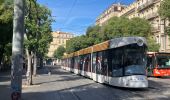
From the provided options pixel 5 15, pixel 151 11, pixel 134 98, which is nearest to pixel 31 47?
pixel 134 98

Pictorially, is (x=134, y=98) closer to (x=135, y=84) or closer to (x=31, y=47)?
(x=135, y=84)

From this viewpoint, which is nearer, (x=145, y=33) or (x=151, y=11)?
(x=145, y=33)

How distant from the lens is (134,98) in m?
20.2

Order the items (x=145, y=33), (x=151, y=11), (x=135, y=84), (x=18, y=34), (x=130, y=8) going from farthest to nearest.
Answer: (x=130, y=8) → (x=151, y=11) → (x=145, y=33) → (x=135, y=84) → (x=18, y=34)

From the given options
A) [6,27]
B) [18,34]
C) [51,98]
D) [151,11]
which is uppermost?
[151,11]

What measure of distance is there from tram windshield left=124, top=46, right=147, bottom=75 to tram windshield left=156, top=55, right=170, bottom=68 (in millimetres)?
19336

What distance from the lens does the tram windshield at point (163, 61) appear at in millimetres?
44094

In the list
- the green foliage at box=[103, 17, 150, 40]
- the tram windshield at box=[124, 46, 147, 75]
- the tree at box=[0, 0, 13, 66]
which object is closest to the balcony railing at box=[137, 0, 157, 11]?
the green foliage at box=[103, 17, 150, 40]

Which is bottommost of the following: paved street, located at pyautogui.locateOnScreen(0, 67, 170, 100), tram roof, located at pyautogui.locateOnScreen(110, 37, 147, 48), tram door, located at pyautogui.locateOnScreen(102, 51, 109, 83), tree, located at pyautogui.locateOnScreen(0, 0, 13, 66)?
paved street, located at pyautogui.locateOnScreen(0, 67, 170, 100)

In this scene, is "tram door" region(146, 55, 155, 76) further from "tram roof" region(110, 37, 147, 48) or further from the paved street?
"tram roof" region(110, 37, 147, 48)

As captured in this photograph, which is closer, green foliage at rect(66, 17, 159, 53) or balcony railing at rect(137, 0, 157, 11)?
green foliage at rect(66, 17, 159, 53)

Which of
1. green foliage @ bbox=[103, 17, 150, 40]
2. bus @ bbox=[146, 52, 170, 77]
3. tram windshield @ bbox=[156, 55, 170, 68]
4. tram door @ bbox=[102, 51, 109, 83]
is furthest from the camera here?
green foliage @ bbox=[103, 17, 150, 40]

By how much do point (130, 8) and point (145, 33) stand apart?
29.4 meters

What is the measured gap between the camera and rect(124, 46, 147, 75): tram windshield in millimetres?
24906
